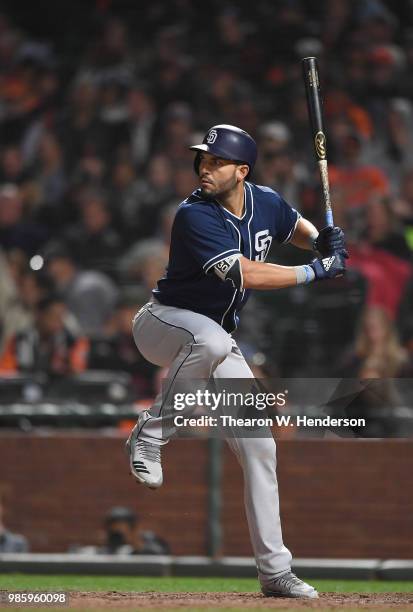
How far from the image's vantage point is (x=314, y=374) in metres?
9.34

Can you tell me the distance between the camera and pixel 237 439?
5.40m

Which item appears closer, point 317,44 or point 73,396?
point 73,396

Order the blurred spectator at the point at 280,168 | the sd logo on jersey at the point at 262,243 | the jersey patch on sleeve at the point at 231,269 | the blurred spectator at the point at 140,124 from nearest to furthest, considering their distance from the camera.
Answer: the jersey patch on sleeve at the point at 231,269, the sd logo on jersey at the point at 262,243, the blurred spectator at the point at 280,168, the blurred spectator at the point at 140,124

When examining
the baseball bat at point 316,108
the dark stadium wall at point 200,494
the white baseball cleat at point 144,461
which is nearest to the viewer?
the white baseball cleat at point 144,461

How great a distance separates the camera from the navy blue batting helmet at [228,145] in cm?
539

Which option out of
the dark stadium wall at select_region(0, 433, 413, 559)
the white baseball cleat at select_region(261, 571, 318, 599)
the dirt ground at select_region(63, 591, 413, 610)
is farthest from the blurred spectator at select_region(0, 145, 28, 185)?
the white baseball cleat at select_region(261, 571, 318, 599)

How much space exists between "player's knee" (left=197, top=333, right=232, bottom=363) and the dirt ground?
1.05 meters

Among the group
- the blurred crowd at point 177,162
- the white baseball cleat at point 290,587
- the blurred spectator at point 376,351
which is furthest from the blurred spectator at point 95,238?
the white baseball cleat at point 290,587

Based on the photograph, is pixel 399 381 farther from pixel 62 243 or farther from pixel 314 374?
pixel 62 243

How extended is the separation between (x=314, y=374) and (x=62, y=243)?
9.81ft

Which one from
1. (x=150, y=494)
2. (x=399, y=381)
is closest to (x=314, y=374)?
(x=399, y=381)

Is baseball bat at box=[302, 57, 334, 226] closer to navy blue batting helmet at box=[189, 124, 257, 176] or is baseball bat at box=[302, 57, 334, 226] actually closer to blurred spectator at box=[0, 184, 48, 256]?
navy blue batting helmet at box=[189, 124, 257, 176]

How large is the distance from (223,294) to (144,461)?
32.4 inches

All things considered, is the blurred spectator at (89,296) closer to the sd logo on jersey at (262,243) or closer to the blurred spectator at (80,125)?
the blurred spectator at (80,125)
